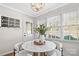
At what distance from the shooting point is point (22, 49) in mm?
1212

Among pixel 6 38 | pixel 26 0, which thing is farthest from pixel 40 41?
pixel 26 0

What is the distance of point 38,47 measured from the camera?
1.23 metres

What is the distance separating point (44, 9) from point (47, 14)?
9 centimetres

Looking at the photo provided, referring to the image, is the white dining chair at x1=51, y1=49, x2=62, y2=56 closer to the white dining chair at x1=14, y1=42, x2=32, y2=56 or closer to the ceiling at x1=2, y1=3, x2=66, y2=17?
the white dining chair at x1=14, y1=42, x2=32, y2=56

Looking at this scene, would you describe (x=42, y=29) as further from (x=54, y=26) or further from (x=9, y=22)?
(x=9, y=22)

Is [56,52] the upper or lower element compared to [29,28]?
lower

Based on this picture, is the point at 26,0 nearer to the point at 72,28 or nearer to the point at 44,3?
the point at 44,3

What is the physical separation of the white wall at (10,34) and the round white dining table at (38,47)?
0.13 m

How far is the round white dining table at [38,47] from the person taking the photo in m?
1.21

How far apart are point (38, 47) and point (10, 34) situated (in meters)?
0.44

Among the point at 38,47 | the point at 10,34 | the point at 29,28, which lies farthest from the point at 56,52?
the point at 10,34

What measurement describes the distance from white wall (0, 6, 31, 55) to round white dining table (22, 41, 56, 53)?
0.13 meters

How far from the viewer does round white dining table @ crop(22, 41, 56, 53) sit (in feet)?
3.97

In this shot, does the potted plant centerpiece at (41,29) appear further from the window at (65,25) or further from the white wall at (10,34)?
the white wall at (10,34)
